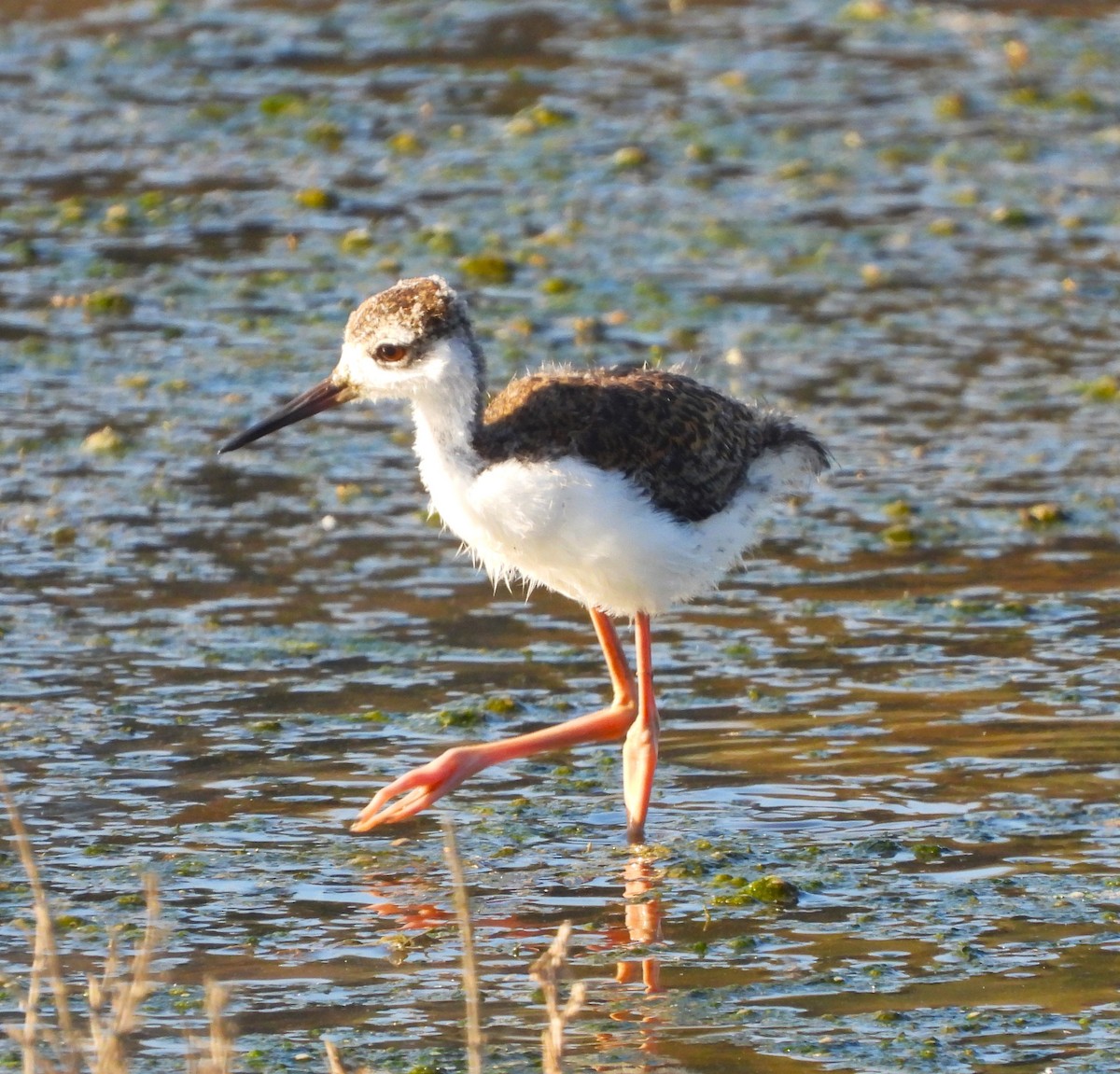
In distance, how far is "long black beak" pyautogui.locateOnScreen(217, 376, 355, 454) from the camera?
674 centimetres

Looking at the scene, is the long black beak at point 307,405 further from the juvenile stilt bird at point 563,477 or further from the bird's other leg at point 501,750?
the bird's other leg at point 501,750

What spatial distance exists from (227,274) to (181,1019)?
6.87 m

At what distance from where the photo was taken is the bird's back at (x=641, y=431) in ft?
20.9

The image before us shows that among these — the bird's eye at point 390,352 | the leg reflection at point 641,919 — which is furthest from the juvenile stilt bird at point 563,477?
the leg reflection at point 641,919

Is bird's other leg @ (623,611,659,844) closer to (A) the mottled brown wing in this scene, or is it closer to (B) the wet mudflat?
(B) the wet mudflat

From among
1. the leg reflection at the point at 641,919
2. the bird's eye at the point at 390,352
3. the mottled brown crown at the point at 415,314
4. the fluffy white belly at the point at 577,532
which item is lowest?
the leg reflection at the point at 641,919

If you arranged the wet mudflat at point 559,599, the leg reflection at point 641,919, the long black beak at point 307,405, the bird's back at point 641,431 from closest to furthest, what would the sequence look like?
1. the leg reflection at point 641,919
2. the wet mudflat at point 559,599
3. the bird's back at point 641,431
4. the long black beak at point 307,405

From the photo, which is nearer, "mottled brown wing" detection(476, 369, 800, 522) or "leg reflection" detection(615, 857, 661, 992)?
"leg reflection" detection(615, 857, 661, 992)

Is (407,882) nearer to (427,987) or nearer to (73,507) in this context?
(427,987)

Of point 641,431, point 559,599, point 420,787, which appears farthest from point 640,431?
point 559,599

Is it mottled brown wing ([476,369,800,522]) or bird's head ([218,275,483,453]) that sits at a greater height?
bird's head ([218,275,483,453])

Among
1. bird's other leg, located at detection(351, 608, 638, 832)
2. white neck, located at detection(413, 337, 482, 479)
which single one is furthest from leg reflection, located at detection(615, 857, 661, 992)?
white neck, located at detection(413, 337, 482, 479)

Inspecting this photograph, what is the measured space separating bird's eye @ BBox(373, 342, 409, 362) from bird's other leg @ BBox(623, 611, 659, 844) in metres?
1.04

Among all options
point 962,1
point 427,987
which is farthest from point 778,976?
point 962,1
